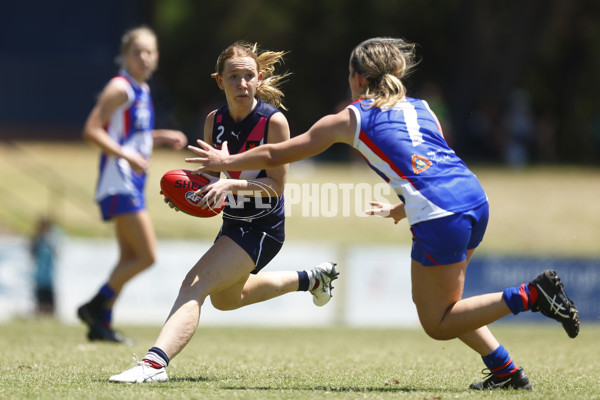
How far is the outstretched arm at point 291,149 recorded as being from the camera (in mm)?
4859

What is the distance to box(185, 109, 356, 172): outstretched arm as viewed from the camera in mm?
4859

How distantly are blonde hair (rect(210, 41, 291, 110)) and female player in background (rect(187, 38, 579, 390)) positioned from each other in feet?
2.52

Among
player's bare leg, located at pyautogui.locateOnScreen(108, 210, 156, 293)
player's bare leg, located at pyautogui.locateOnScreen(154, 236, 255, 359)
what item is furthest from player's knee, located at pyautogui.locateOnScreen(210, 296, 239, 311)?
player's bare leg, located at pyautogui.locateOnScreen(108, 210, 156, 293)

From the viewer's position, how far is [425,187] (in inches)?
192

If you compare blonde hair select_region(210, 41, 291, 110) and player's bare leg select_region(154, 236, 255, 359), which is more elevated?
blonde hair select_region(210, 41, 291, 110)

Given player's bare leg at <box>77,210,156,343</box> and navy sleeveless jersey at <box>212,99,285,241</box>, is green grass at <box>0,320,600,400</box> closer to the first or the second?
player's bare leg at <box>77,210,156,343</box>

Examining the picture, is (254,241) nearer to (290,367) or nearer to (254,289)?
(254,289)

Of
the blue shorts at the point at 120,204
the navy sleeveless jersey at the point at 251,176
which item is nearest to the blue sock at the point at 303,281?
the navy sleeveless jersey at the point at 251,176

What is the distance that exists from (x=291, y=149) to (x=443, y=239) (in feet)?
3.12

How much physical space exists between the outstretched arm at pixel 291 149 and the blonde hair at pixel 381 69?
0.23 metres

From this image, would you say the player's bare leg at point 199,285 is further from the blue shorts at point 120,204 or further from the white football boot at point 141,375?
the blue shorts at point 120,204

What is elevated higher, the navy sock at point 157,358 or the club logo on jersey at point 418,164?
the club logo on jersey at point 418,164

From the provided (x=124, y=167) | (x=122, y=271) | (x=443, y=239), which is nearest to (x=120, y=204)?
(x=124, y=167)

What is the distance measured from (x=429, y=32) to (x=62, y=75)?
512 inches
